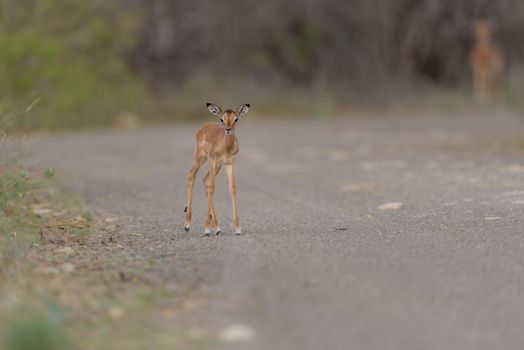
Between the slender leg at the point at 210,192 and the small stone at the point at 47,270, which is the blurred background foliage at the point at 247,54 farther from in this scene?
the small stone at the point at 47,270

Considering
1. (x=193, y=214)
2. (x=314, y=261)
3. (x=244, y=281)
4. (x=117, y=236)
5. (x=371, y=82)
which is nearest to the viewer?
(x=244, y=281)

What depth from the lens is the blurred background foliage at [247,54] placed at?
25297mm

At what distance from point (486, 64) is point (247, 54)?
270 inches

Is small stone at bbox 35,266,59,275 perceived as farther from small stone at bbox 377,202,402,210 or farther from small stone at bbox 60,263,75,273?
small stone at bbox 377,202,402,210

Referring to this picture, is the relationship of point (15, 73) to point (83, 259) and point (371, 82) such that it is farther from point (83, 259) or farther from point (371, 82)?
point (83, 259)

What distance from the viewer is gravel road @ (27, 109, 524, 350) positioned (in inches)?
228

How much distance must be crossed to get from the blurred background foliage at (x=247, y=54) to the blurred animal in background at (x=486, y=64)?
50cm

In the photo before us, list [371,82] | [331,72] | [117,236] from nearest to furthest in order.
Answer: [117,236], [371,82], [331,72]

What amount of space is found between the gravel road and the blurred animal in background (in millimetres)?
13349

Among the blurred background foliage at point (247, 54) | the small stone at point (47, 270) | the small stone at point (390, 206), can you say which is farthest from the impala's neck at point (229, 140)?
the blurred background foliage at point (247, 54)

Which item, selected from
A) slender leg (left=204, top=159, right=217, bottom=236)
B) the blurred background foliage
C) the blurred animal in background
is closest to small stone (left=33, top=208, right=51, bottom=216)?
slender leg (left=204, top=159, right=217, bottom=236)

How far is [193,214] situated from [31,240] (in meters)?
2.30

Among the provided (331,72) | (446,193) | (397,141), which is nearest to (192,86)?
(331,72)

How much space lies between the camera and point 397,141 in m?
19.7
